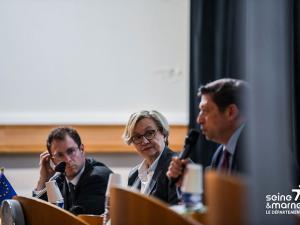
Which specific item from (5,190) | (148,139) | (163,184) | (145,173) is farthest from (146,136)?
(5,190)

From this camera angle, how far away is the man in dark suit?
2139 mm

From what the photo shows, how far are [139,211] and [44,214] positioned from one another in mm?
632

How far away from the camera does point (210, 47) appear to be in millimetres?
4172

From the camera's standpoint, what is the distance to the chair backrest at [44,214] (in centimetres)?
201

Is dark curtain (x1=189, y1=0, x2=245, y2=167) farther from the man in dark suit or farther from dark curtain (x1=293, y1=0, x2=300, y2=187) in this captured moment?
the man in dark suit

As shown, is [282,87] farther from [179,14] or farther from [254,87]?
[179,14]

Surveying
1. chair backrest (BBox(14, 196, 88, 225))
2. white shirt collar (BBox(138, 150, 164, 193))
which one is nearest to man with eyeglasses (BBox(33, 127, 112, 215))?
white shirt collar (BBox(138, 150, 164, 193))

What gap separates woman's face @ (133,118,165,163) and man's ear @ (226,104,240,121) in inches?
35.1

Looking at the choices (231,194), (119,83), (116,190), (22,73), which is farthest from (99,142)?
(231,194)

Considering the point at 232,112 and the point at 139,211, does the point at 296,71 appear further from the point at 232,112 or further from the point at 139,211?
the point at 139,211

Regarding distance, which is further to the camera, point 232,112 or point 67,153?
point 67,153

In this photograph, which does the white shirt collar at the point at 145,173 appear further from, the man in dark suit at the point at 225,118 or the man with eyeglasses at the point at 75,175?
the man in dark suit at the point at 225,118

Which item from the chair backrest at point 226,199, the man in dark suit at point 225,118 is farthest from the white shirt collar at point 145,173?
the chair backrest at point 226,199

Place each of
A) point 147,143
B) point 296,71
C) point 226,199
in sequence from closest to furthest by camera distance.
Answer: point 226,199 < point 147,143 < point 296,71
